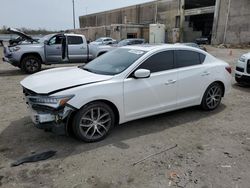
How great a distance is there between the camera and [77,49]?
1292 centimetres

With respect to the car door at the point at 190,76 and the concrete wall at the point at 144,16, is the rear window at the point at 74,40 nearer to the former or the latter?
the car door at the point at 190,76

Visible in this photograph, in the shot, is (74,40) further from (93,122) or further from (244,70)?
(93,122)

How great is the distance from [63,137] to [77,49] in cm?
892

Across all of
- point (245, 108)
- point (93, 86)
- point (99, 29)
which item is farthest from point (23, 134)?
point (99, 29)

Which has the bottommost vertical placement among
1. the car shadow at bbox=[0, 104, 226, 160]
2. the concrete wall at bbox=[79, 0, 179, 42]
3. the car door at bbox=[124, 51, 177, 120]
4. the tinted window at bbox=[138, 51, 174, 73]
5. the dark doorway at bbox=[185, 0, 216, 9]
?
the car shadow at bbox=[0, 104, 226, 160]

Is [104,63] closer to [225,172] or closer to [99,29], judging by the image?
[225,172]

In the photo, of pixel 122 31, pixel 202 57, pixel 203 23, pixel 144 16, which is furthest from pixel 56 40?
pixel 203 23

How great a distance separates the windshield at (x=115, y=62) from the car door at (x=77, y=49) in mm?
7612

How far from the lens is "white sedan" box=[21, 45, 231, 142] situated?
4070 mm

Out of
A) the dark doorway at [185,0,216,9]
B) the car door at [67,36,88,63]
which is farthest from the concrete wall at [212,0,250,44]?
the car door at [67,36,88,63]

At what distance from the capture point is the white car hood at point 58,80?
4.14 metres

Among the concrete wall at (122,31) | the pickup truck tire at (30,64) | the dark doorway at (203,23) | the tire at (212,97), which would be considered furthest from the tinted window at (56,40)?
the dark doorway at (203,23)

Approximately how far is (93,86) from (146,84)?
3.42 feet

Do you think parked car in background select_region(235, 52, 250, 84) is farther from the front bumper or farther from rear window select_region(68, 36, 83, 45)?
rear window select_region(68, 36, 83, 45)
